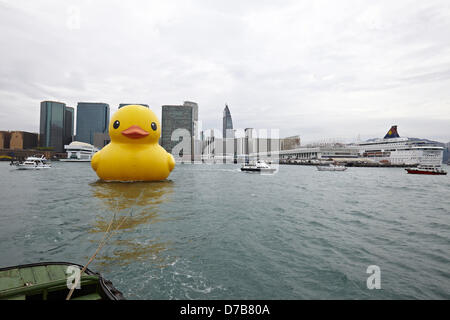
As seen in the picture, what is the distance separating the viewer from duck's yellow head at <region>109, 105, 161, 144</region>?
15736mm

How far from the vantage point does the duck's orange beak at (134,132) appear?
15430mm

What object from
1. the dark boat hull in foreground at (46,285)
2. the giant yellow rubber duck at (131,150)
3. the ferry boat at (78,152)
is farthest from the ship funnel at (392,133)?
the ferry boat at (78,152)


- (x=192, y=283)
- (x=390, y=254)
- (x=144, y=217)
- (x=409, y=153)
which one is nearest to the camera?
(x=192, y=283)

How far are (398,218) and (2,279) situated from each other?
13.9 metres

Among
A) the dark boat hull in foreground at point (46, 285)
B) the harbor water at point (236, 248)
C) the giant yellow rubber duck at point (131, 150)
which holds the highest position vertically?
the giant yellow rubber duck at point (131, 150)

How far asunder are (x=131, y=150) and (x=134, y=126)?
5.72 feet

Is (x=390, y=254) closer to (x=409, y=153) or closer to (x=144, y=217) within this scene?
(x=144, y=217)

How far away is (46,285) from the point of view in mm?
3162

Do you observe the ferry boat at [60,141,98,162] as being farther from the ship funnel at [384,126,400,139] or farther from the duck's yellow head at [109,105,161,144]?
the ship funnel at [384,126,400,139]

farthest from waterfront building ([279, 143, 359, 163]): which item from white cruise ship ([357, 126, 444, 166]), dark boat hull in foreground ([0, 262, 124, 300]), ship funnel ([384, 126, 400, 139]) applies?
dark boat hull in foreground ([0, 262, 124, 300])

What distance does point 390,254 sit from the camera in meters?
6.43

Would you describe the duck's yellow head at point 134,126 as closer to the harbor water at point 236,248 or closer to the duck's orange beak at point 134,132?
the duck's orange beak at point 134,132

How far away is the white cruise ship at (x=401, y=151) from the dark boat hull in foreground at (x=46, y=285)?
336ft
